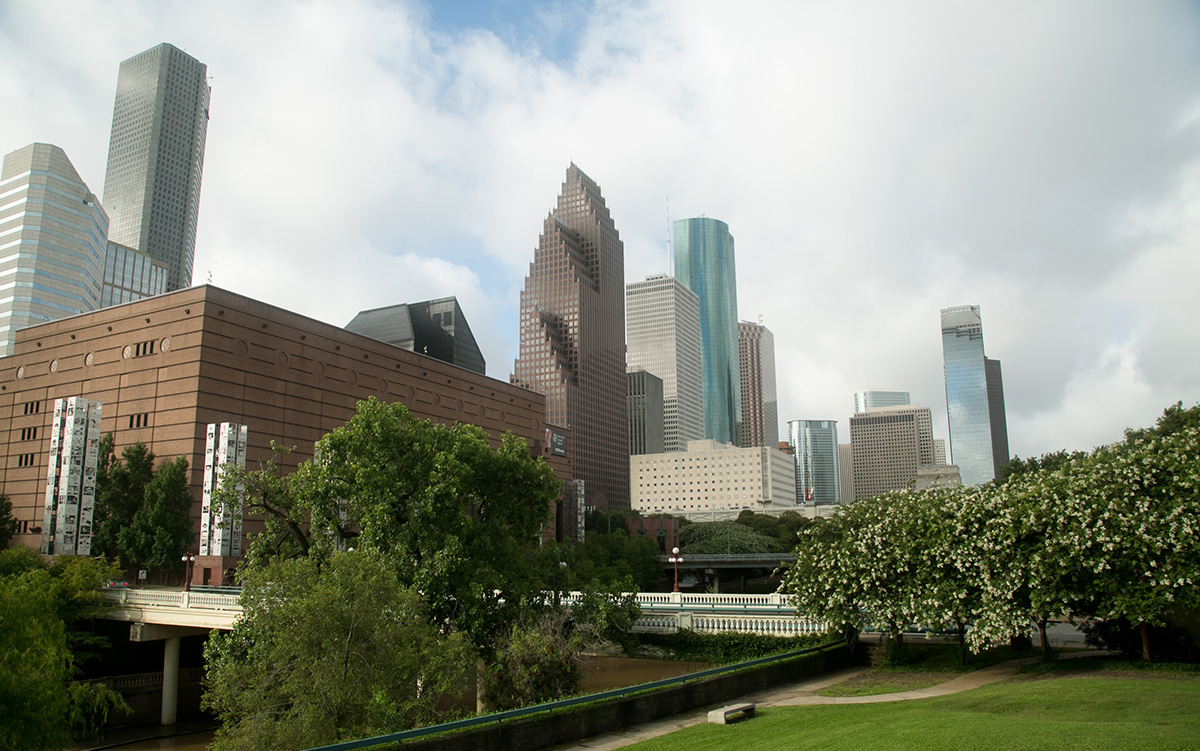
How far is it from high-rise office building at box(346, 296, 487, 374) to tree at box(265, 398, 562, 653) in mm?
99269

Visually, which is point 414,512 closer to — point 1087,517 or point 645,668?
point 645,668

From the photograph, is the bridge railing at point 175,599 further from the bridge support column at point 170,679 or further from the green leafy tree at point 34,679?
the green leafy tree at point 34,679

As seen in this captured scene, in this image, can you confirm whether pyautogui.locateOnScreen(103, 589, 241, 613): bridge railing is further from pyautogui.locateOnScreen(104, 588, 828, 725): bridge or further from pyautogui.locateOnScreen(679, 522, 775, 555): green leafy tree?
pyautogui.locateOnScreen(679, 522, 775, 555): green leafy tree

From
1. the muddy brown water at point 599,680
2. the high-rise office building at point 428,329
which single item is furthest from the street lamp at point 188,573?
the high-rise office building at point 428,329

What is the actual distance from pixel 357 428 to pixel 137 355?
52273mm

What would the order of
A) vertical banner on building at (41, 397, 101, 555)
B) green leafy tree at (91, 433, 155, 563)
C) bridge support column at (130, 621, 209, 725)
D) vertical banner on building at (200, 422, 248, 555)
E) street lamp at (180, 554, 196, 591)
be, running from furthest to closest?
green leafy tree at (91, 433, 155, 563)
vertical banner on building at (41, 397, 101, 555)
vertical banner on building at (200, 422, 248, 555)
street lamp at (180, 554, 196, 591)
bridge support column at (130, 621, 209, 725)

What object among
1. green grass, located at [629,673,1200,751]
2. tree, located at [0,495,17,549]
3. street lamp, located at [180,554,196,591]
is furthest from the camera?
tree, located at [0,495,17,549]

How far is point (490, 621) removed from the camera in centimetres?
3191

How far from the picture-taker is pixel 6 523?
2813 inches

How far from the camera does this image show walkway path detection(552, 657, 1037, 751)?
2059cm

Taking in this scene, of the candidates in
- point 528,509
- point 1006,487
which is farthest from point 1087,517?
point 528,509

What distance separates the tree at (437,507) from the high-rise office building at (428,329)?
99269 millimetres

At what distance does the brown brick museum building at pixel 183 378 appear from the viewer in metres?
69.8

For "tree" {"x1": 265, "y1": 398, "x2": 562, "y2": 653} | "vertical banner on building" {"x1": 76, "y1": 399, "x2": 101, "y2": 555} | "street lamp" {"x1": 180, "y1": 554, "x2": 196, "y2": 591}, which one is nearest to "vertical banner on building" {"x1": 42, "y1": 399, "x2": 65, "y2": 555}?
"vertical banner on building" {"x1": 76, "y1": 399, "x2": 101, "y2": 555}
